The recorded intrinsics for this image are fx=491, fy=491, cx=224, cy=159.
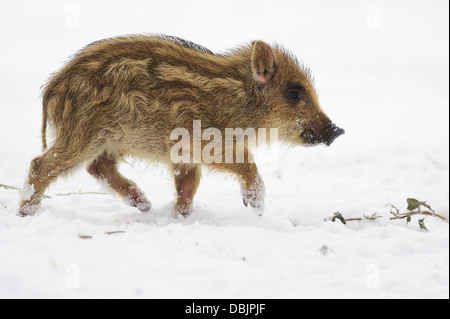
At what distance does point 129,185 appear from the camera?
175 inches

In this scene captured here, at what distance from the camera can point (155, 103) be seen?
3.98 metres

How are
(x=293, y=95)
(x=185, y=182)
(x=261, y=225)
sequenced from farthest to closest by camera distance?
(x=185, y=182)
(x=293, y=95)
(x=261, y=225)

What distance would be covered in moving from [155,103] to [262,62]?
1.01 m

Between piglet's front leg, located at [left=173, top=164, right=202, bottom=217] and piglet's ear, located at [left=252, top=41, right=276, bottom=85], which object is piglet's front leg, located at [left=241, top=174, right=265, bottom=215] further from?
piglet's ear, located at [left=252, top=41, right=276, bottom=85]

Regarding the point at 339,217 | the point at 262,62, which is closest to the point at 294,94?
the point at 262,62

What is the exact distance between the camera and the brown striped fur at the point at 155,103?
3896 mm

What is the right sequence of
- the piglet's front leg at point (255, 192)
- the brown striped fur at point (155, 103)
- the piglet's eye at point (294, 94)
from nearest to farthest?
the brown striped fur at point (155, 103), the piglet's front leg at point (255, 192), the piglet's eye at point (294, 94)

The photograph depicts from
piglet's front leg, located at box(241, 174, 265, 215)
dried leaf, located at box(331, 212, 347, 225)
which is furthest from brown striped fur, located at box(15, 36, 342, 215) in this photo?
dried leaf, located at box(331, 212, 347, 225)

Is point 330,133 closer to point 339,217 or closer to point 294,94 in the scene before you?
point 294,94

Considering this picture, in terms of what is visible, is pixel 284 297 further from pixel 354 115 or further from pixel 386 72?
pixel 386 72

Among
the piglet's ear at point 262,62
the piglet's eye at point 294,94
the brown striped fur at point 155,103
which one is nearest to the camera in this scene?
the brown striped fur at point 155,103

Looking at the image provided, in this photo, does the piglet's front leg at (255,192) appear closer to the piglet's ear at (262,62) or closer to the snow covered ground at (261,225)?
the snow covered ground at (261,225)

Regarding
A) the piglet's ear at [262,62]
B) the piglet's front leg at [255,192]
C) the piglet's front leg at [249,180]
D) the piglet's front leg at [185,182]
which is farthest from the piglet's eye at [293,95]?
the piglet's front leg at [185,182]

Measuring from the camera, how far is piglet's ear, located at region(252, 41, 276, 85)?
425 centimetres
